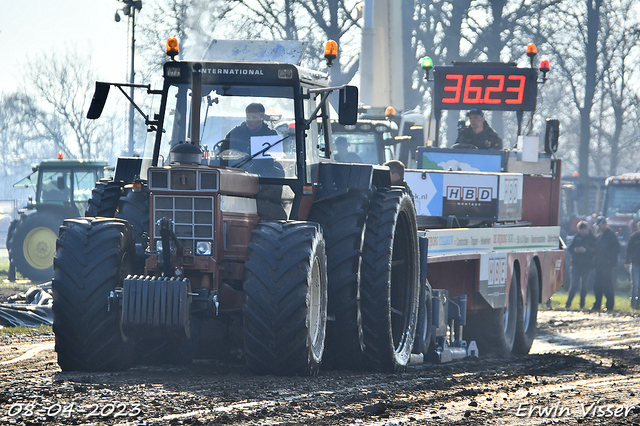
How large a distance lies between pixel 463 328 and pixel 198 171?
5.90 m

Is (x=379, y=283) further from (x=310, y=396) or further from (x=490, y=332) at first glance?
(x=490, y=332)

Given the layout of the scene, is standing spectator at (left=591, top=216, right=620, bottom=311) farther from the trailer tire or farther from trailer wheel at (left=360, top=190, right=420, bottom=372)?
trailer wheel at (left=360, top=190, right=420, bottom=372)

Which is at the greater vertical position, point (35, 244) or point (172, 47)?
point (172, 47)

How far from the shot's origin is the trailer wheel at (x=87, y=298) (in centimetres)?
708

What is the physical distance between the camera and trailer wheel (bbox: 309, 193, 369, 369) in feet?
26.1

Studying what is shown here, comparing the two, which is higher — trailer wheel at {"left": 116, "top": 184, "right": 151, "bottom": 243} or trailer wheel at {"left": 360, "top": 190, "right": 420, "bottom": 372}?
trailer wheel at {"left": 116, "top": 184, "right": 151, "bottom": 243}

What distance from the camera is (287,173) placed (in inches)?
314

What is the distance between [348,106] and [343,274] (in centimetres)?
136

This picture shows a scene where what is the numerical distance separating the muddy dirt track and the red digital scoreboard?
6.35 m

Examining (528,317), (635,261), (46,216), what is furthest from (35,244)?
(635,261)

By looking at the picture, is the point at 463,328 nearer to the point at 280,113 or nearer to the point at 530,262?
the point at 530,262

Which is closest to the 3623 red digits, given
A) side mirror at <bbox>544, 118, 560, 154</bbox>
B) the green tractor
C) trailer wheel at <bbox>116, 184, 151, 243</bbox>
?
side mirror at <bbox>544, 118, 560, 154</bbox>

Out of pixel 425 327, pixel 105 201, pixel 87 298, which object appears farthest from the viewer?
pixel 425 327

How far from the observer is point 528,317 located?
1315cm
